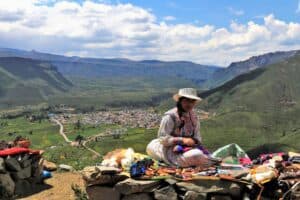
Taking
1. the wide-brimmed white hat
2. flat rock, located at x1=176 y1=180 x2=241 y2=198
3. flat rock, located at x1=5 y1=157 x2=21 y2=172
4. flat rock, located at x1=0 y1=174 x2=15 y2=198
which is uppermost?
the wide-brimmed white hat

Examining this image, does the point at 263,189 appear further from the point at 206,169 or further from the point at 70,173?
the point at 70,173

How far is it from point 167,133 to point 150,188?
1353 mm

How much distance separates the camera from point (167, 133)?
37.1 feet

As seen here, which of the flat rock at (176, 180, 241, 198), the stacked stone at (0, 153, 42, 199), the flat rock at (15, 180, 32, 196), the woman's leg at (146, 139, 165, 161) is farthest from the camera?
the flat rock at (15, 180, 32, 196)

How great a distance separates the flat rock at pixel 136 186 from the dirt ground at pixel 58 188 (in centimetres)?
434

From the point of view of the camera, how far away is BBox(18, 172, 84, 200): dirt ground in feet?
51.2

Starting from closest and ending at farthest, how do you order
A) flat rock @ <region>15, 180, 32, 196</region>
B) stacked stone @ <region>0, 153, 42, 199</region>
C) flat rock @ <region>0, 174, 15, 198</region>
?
flat rock @ <region>0, 174, 15, 198</region>, stacked stone @ <region>0, 153, 42, 199</region>, flat rock @ <region>15, 180, 32, 196</region>

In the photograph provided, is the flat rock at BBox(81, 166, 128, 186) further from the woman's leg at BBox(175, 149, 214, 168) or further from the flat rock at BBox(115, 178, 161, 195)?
the woman's leg at BBox(175, 149, 214, 168)

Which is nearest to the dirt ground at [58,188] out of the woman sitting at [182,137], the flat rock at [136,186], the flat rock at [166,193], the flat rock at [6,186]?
the flat rock at [6,186]

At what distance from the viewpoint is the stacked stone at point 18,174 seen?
51.1 feet

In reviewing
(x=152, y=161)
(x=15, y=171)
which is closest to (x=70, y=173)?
(x=15, y=171)

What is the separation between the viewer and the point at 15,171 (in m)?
16.1

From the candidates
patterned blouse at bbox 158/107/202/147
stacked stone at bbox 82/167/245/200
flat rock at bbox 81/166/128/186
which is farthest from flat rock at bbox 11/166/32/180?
patterned blouse at bbox 158/107/202/147

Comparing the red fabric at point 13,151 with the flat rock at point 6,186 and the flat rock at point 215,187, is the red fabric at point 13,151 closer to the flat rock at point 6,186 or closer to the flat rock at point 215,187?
the flat rock at point 6,186
